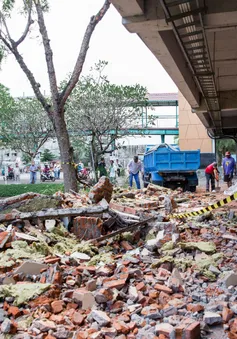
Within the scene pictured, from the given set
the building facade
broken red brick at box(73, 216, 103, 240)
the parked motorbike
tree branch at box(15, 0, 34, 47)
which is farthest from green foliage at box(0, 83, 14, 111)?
broken red brick at box(73, 216, 103, 240)

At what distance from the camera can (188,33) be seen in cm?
570

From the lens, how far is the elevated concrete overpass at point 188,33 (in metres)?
4.90

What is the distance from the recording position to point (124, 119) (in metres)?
21.5

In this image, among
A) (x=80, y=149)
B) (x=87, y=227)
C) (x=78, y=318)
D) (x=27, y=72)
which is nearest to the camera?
(x=78, y=318)

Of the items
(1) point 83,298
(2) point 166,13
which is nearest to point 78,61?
(2) point 166,13

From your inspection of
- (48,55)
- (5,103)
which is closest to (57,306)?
(48,55)

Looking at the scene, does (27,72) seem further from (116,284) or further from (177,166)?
(116,284)

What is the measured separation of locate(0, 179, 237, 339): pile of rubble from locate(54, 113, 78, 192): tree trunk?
4615 mm

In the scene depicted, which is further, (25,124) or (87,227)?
(25,124)

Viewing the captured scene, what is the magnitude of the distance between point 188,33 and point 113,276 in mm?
3614

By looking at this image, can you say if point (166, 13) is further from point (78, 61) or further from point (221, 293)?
point (78, 61)

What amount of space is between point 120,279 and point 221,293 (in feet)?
3.52

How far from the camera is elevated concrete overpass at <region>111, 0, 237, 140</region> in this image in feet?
16.1

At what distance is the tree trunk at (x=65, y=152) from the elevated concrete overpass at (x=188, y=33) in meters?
3.83
